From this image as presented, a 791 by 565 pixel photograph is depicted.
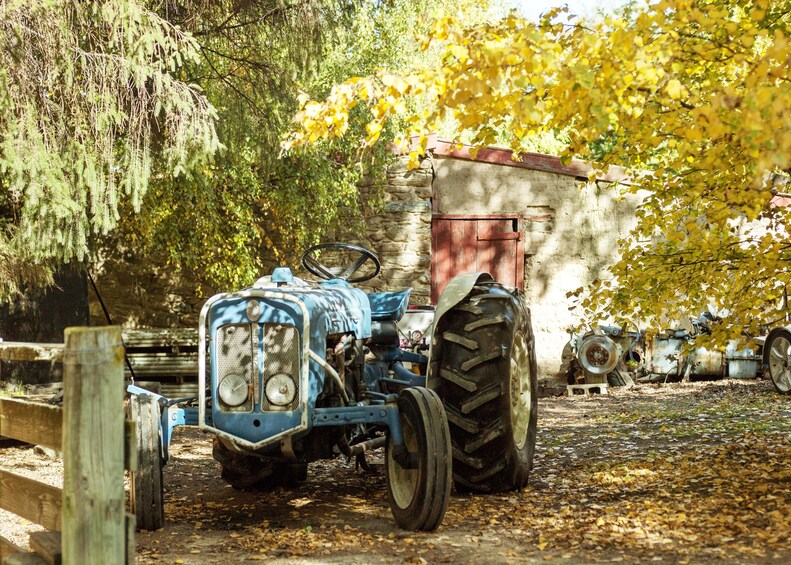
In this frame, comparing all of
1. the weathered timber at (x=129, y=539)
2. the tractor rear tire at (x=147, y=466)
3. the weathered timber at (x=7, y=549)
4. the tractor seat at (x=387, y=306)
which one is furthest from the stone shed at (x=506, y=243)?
the weathered timber at (x=129, y=539)

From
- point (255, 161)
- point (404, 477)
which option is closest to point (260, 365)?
point (404, 477)

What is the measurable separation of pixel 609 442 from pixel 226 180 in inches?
195

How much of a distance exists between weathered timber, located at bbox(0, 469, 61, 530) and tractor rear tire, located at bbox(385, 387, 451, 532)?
189 cm

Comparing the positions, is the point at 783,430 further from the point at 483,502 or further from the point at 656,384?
the point at 656,384

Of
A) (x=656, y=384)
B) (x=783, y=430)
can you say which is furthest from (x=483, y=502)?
(x=656, y=384)

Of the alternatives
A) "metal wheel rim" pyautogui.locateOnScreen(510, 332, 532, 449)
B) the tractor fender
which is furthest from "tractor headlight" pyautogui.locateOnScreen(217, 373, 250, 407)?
"metal wheel rim" pyautogui.locateOnScreen(510, 332, 532, 449)

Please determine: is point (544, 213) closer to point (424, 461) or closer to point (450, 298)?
point (450, 298)

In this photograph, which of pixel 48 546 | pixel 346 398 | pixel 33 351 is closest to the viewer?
pixel 48 546

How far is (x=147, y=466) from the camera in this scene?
452 cm

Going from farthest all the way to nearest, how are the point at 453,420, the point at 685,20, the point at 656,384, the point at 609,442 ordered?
the point at 656,384 < the point at 609,442 < the point at 453,420 < the point at 685,20

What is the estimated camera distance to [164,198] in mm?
8977

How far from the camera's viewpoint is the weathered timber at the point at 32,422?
2.88 metres

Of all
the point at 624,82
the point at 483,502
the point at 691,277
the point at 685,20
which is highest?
the point at 685,20

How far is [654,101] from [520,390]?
2301 mm
